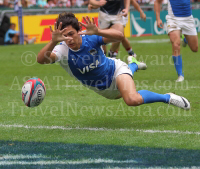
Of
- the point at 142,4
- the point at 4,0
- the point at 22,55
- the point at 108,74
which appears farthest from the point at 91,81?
the point at 142,4

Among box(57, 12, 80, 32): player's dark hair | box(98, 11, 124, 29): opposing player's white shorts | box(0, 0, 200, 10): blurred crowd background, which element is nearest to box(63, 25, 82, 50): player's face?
box(57, 12, 80, 32): player's dark hair

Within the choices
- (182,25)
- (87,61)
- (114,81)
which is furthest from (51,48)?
(182,25)

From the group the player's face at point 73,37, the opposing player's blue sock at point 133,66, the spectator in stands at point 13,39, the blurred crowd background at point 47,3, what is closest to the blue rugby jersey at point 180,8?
the opposing player's blue sock at point 133,66

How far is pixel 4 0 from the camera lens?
21828 mm

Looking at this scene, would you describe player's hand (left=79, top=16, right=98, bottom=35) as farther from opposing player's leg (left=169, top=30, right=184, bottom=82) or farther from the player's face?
opposing player's leg (left=169, top=30, right=184, bottom=82)

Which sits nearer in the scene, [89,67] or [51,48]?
[51,48]

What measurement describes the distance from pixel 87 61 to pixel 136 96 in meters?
0.80

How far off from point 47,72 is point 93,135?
699 centimetres

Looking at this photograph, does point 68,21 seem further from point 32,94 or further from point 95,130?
point 95,130

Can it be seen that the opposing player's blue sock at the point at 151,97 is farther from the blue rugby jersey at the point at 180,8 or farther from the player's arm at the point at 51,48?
the blue rugby jersey at the point at 180,8

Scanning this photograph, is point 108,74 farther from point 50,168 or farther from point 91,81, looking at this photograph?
point 50,168

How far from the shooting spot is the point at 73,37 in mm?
5426

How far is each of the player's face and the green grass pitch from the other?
111 centimetres

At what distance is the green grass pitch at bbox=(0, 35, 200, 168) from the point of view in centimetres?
408
